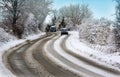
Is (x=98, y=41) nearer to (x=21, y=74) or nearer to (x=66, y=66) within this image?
(x=66, y=66)

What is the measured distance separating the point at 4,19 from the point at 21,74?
3613cm

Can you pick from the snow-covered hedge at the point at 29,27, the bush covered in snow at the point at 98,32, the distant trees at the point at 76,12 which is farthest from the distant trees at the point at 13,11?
the distant trees at the point at 76,12

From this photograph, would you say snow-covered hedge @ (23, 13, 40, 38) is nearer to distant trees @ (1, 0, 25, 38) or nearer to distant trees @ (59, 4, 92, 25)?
distant trees @ (1, 0, 25, 38)

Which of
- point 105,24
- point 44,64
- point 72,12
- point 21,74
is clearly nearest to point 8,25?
point 105,24

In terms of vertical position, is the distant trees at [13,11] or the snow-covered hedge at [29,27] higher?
the distant trees at [13,11]

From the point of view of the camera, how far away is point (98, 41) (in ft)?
124

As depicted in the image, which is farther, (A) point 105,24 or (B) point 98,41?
(A) point 105,24

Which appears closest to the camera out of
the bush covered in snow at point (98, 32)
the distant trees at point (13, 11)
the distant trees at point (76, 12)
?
the bush covered in snow at point (98, 32)

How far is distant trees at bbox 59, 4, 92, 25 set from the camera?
126 meters

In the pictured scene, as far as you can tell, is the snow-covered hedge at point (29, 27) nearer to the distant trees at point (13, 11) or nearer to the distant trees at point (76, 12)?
the distant trees at point (13, 11)

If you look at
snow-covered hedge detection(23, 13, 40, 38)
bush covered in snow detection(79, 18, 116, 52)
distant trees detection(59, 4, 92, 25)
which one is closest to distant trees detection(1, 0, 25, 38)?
snow-covered hedge detection(23, 13, 40, 38)

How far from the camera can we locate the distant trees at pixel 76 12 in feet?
413

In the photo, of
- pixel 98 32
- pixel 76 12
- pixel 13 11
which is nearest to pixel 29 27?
pixel 13 11

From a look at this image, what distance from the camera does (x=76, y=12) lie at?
12938 cm
